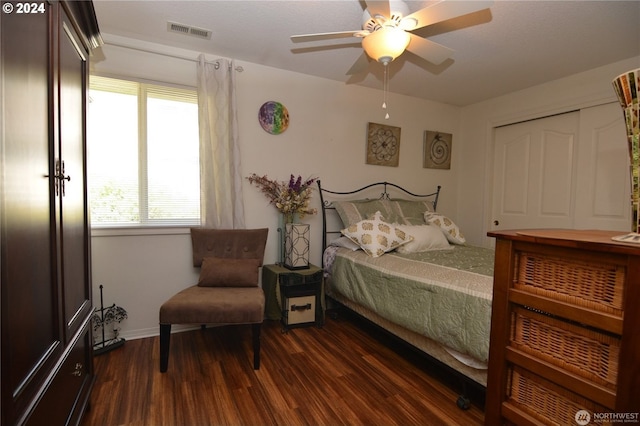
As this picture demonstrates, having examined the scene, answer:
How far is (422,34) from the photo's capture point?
223 cm

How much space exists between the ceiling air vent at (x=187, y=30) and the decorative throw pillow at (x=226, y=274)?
5.82 feet

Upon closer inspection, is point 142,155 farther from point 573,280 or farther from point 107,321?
point 573,280

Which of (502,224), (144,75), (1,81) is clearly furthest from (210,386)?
(502,224)

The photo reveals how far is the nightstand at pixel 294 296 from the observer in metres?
2.59

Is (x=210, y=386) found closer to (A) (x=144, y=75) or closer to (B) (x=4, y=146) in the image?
(B) (x=4, y=146)

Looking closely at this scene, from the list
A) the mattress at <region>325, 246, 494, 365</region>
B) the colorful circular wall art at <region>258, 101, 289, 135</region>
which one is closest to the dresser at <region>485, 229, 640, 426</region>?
the mattress at <region>325, 246, 494, 365</region>

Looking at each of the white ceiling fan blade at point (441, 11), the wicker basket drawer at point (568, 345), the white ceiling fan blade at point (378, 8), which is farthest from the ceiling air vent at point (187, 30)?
the wicker basket drawer at point (568, 345)

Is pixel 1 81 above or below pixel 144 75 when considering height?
below

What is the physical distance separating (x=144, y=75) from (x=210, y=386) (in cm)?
239

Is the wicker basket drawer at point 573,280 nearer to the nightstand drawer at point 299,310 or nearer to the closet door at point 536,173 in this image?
the nightstand drawer at point 299,310

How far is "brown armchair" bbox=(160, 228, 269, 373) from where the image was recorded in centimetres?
198

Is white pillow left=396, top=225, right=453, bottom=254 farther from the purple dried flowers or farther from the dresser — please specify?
the dresser

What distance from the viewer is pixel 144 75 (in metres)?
2.45

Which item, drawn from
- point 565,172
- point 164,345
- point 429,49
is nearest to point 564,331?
point 429,49
